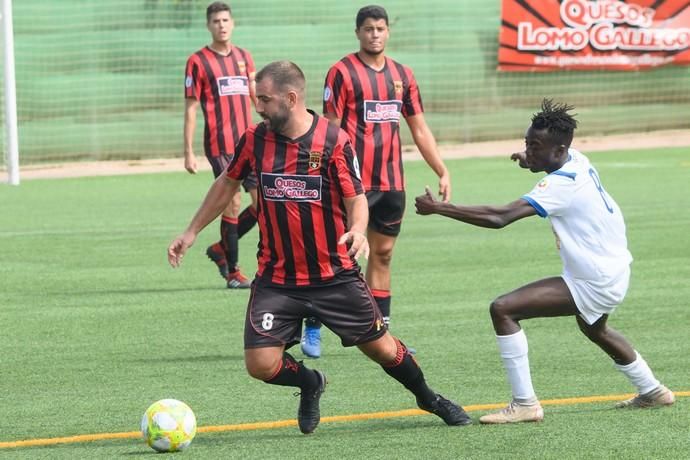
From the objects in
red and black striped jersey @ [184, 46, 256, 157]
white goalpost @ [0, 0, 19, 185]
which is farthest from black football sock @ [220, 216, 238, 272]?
white goalpost @ [0, 0, 19, 185]

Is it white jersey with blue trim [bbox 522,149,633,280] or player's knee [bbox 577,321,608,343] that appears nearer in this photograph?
white jersey with blue trim [bbox 522,149,633,280]

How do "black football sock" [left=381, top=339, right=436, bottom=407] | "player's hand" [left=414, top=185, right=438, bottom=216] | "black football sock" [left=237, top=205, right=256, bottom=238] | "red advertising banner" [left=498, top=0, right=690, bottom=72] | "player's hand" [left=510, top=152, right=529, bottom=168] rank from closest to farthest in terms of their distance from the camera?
"player's hand" [left=414, top=185, right=438, bottom=216] → "black football sock" [left=381, top=339, right=436, bottom=407] → "player's hand" [left=510, top=152, right=529, bottom=168] → "black football sock" [left=237, top=205, right=256, bottom=238] → "red advertising banner" [left=498, top=0, right=690, bottom=72]

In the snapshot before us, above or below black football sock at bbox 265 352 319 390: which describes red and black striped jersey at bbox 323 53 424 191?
above

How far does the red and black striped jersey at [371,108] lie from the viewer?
32.4ft

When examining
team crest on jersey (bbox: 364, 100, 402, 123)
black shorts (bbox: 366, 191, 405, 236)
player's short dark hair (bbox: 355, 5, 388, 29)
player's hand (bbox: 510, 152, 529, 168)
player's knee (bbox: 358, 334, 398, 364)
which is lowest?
player's knee (bbox: 358, 334, 398, 364)

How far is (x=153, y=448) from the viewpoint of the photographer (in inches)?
269

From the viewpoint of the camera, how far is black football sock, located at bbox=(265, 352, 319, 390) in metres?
7.23

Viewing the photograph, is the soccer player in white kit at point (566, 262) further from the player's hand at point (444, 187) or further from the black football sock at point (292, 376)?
the player's hand at point (444, 187)

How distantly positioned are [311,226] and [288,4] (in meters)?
17.6

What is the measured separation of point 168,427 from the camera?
6.80 metres

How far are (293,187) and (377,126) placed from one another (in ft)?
9.73

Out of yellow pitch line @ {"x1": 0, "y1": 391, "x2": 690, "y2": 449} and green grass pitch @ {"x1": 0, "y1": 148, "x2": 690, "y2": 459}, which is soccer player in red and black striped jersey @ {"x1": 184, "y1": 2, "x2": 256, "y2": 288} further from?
yellow pitch line @ {"x1": 0, "y1": 391, "x2": 690, "y2": 449}

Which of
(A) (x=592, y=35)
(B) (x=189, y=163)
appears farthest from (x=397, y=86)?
(A) (x=592, y=35)

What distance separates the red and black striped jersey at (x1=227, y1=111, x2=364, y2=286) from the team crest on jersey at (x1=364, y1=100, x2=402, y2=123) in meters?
2.69
